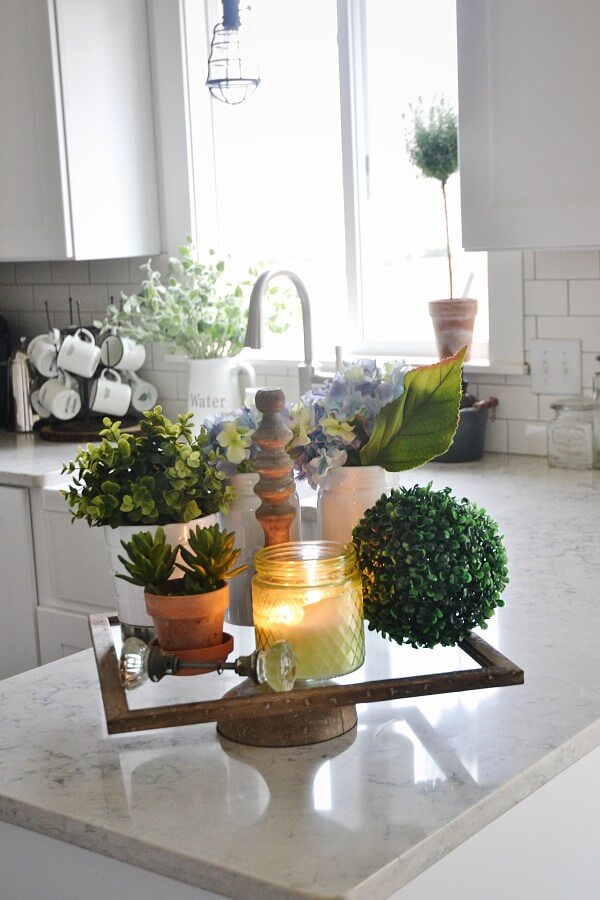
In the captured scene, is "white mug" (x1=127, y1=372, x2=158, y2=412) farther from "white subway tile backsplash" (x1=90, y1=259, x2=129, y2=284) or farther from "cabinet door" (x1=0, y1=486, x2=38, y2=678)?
"cabinet door" (x1=0, y1=486, x2=38, y2=678)

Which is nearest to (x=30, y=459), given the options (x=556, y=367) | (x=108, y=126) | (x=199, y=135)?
(x=108, y=126)

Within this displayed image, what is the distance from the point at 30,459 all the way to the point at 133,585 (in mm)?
1822

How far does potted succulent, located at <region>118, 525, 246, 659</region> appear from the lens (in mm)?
1163

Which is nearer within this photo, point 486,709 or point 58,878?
point 58,878

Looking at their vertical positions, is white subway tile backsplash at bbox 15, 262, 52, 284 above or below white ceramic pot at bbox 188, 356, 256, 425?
above

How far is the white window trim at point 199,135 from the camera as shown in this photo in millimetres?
3123

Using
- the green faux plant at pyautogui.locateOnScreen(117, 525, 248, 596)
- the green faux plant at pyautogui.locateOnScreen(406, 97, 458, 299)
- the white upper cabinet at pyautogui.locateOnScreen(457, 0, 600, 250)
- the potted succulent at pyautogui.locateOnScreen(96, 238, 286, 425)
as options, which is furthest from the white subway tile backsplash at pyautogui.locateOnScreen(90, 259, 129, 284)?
the green faux plant at pyautogui.locateOnScreen(117, 525, 248, 596)

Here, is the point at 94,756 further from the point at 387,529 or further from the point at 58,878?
the point at 387,529

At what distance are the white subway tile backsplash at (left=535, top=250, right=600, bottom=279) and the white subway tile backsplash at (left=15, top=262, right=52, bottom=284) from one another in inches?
66.4

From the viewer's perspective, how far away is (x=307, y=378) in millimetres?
2930

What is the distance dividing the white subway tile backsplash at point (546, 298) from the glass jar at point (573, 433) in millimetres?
218

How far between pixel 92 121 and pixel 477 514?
237 cm

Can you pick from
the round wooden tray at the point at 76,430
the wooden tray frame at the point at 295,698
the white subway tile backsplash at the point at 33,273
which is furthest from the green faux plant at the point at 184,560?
the white subway tile backsplash at the point at 33,273

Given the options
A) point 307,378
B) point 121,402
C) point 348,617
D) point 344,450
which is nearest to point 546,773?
point 348,617
